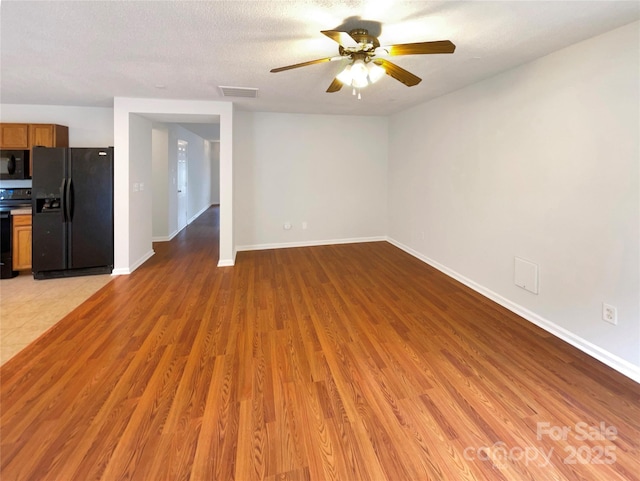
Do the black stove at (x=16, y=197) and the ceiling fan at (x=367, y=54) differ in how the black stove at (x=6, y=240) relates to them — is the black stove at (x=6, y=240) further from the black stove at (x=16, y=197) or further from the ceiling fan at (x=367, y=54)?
the ceiling fan at (x=367, y=54)

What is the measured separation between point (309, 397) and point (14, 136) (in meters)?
5.33

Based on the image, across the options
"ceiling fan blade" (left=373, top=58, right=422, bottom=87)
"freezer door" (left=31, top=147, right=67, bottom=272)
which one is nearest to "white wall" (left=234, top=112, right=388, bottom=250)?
"freezer door" (left=31, top=147, right=67, bottom=272)

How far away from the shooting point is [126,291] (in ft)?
12.3

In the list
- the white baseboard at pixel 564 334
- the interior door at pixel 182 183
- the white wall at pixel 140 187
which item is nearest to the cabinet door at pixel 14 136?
the white wall at pixel 140 187

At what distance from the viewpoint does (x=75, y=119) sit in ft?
15.7

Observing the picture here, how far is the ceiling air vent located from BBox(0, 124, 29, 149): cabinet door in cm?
287

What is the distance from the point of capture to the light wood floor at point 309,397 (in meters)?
1.52

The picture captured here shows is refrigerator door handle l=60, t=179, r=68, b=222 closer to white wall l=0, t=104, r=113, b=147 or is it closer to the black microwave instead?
the black microwave

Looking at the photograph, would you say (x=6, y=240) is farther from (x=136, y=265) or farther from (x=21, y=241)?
(x=136, y=265)

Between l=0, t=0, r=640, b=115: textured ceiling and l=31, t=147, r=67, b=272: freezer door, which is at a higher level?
l=0, t=0, r=640, b=115: textured ceiling

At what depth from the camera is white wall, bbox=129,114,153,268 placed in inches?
174

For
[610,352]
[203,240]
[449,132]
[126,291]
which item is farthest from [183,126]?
[610,352]

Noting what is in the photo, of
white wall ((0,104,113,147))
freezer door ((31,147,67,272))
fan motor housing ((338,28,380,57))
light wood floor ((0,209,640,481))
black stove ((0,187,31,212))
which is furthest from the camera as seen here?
white wall ((0,104,113,147))

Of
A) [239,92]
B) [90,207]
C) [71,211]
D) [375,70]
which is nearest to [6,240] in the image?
[71,211]
